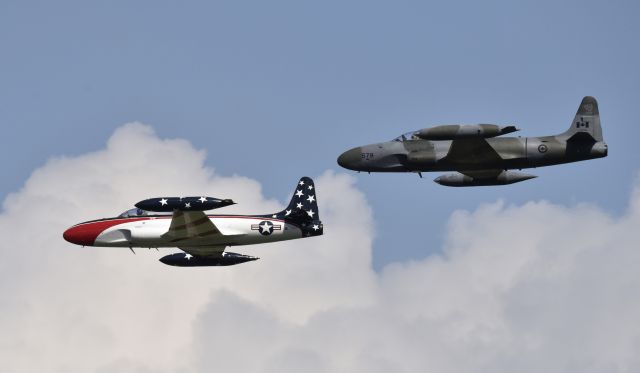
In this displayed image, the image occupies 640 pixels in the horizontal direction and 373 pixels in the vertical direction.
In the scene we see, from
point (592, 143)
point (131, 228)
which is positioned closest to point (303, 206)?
point (131, 228)

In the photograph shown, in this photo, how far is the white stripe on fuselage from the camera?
281 ft

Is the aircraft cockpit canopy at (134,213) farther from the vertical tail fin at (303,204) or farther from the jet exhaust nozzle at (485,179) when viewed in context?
the jet exhaust nozzle at (485,179)

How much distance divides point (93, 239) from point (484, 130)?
2194cm

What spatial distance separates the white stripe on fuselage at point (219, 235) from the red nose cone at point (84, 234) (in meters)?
1.29

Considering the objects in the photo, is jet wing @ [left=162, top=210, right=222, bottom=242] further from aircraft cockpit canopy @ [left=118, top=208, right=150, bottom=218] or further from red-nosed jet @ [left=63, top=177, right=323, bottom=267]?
aircraft cockpit canopy @ [left=118, top=208, right=150, bottom=218]

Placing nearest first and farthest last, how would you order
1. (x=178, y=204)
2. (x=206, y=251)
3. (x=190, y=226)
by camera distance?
(x=178, y=204) → (x=190, y=226) → (x=206, y=251)

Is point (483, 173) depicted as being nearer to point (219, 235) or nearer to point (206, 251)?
point (219, 235)


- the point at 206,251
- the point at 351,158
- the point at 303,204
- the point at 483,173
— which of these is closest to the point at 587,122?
the point at 483,173

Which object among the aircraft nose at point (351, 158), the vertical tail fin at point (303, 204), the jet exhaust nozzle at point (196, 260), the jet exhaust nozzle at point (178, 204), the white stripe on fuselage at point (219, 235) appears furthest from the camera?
the jet exhaust nozzle at point (196, 260)

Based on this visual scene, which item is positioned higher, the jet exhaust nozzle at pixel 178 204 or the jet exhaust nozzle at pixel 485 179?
the jet exhaust nozzle at pixel 485 179

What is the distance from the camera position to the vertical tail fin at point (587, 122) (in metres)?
87.2

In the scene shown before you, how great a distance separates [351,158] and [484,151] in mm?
7589

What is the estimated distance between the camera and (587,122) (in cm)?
8762

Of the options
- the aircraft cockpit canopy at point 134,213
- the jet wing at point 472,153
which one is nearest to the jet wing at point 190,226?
the aircraft cockpit canopy at point 134,213
